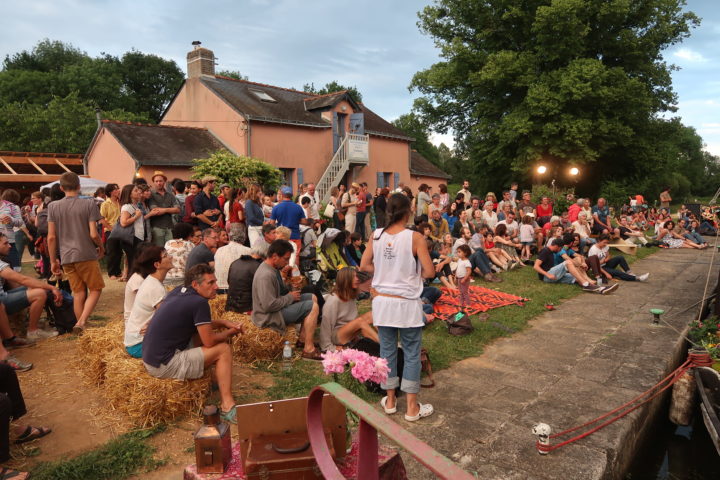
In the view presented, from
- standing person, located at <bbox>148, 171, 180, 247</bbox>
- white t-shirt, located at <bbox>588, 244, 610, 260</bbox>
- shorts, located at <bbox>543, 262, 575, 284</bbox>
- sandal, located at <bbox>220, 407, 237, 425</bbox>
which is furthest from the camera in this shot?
white t-shirt, located at <bbox>588, 244, 610, 260</bbox>

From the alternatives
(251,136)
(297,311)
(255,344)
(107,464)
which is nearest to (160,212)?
(297,311)

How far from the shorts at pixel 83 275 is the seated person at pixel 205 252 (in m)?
1.17

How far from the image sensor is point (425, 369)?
5105 mm

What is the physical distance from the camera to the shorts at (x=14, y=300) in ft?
18.8

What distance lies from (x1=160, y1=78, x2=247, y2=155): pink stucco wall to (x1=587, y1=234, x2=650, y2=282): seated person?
14.7m

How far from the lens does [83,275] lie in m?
6.15

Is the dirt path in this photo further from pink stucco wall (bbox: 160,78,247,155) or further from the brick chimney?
the brick chimney

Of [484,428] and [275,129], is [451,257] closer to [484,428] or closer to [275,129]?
[484,428]

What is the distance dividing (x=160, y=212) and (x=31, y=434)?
16.4 feet

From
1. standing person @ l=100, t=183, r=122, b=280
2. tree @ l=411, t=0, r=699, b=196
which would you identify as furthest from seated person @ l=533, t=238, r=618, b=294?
tree @ l=411, t=0, r=699, b=196

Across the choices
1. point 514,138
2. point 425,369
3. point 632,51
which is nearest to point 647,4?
point 632,51

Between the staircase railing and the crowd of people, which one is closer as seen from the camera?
the crowd of people

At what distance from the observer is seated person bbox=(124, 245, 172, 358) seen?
4512mm

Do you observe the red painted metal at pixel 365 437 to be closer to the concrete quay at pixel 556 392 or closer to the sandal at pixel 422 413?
the concrete quay at pixel 556 392
